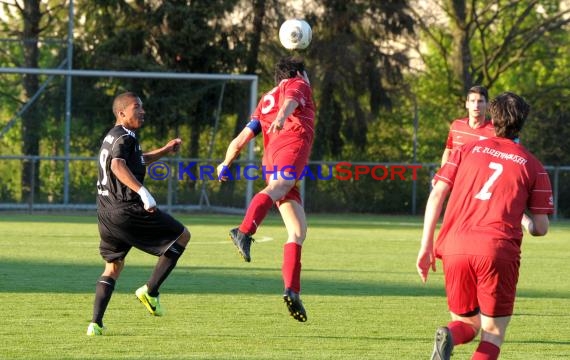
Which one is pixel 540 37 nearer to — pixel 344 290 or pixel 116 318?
pixel 344 290

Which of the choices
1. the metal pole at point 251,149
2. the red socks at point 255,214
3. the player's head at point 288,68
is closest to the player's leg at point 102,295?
the red socks at point 255,214

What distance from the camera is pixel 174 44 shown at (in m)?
34.3

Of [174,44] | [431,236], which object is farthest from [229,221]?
[431,236]

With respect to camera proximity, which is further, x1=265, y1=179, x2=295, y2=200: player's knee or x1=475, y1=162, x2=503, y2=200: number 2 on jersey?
x1=265, y1=179, x2=295, y2=200: player's knee

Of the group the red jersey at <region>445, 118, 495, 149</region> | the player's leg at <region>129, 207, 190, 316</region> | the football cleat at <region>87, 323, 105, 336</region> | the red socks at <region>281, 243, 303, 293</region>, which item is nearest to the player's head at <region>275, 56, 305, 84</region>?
the red socks at <region>281, 243, 303, 293</region>

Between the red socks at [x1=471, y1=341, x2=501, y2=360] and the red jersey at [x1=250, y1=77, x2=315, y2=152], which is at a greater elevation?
the red jersey at [x1=250, y1=77, x2=315, y2=152]

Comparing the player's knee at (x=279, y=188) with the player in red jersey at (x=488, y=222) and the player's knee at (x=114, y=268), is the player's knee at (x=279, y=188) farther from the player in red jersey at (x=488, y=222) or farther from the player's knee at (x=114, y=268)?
the player in red jersey at (x=488, y=222)

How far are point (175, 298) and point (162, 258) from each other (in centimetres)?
Answer: 210

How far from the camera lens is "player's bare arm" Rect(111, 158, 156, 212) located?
9023mm

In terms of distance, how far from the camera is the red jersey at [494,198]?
20.8 feet

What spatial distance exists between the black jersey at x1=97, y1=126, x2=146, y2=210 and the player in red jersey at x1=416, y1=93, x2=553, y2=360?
3373 millimetres

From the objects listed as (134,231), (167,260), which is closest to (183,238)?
(167,260)

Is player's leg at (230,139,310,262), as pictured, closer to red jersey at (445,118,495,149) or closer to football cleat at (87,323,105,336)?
football cleat at (87,323,105,336)

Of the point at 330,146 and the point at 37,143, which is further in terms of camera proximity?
the point at 330,146
